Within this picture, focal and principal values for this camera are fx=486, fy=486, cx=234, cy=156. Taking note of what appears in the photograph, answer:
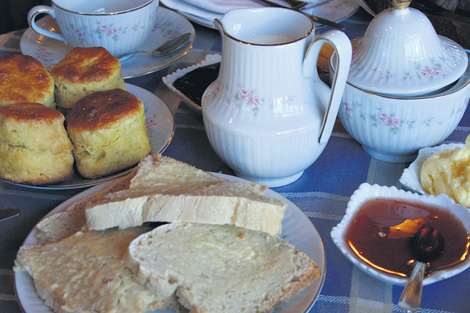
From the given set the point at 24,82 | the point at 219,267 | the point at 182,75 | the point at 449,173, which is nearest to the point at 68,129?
the point at 24,82

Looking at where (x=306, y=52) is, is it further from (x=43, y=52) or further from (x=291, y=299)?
(x=43, y=52)

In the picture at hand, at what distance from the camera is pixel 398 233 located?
40.3 inches

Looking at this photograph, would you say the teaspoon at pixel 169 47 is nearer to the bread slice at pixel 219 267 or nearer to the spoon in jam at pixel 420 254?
the bread slice at pixel 219 267

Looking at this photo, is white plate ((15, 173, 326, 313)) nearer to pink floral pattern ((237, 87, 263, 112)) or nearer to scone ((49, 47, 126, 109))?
pink floral pattern ((237, 87, 263, 112))

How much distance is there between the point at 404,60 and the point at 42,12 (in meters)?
1.22

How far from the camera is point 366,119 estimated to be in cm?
126

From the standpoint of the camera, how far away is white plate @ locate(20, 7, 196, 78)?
176 centimetres

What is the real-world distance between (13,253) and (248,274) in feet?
1.83

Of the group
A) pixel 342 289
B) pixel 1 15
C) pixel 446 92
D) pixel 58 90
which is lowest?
pixel 1 15

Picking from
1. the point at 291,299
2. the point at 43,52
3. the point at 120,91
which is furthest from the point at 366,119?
the point at 43,52

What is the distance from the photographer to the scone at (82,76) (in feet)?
4.54

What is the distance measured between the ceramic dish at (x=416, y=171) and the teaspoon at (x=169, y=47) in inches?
38.4

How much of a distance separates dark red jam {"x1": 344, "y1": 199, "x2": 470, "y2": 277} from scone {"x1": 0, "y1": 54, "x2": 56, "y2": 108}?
2.94 feet

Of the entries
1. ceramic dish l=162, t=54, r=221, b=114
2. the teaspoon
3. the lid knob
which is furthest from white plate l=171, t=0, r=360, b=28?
the lid knob
